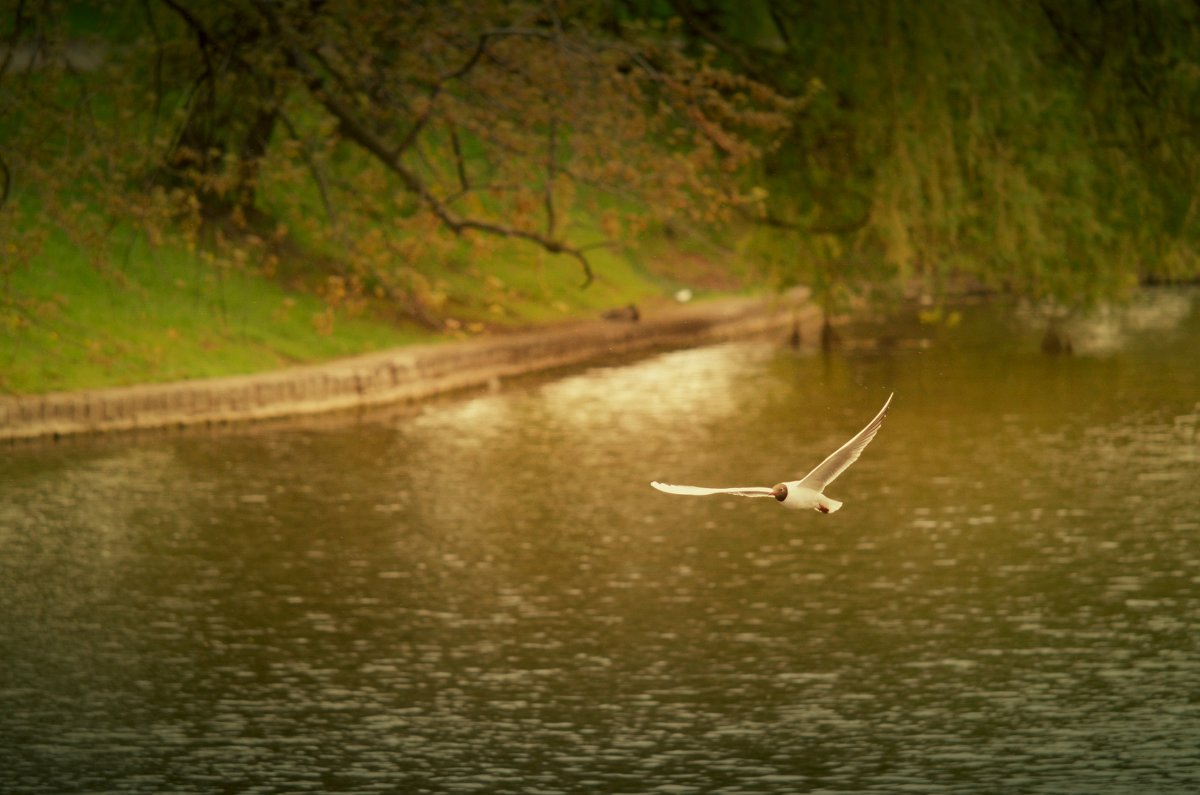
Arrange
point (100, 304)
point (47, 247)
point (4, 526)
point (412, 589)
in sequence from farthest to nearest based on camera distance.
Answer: point (47, 247) < point (100, 304) < point (4, 526) < point (412, 589)

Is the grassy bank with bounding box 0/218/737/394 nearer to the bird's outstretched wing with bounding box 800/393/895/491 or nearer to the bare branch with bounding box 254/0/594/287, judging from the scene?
the bare branch with bounding box 254/0/594/287

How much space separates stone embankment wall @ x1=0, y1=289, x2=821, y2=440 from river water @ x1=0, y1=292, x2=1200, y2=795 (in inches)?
29.8

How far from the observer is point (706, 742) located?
40.9 feet

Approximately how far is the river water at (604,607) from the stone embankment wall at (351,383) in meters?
0.76

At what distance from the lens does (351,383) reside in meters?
28.3

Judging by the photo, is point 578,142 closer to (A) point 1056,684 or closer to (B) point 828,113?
(B) point 828,113

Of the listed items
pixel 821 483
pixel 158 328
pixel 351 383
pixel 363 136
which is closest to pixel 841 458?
pixel 821 483

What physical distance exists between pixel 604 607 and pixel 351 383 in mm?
12757

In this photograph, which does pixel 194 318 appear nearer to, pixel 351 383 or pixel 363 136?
pixel 351 383

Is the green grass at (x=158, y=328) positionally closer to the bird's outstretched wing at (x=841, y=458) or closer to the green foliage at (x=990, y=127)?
the green foliage at (x=990, y=127)

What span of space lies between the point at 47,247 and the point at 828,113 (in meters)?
10.8

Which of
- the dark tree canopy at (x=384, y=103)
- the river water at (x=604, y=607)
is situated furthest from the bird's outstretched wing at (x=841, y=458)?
the dark tree canopy at (x=384, y=103)

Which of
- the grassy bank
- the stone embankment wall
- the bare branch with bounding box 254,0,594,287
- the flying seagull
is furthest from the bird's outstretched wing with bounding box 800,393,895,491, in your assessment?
the stone embankment wall

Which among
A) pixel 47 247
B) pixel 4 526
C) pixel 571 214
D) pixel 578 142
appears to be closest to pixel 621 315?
pixel 571 214
